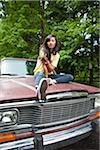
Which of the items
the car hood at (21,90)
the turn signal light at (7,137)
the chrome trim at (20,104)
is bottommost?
the turn signal light at (7,137)

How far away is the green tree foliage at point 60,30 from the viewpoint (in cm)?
896

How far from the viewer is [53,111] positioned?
257cm

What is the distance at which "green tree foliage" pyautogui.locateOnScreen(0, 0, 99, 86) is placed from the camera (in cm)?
896

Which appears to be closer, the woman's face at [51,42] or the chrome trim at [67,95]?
the chrome trim at [67,95]

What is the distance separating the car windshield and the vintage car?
1.10 m

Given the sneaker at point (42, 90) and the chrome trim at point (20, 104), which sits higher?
the sneaker at point (42, 90)

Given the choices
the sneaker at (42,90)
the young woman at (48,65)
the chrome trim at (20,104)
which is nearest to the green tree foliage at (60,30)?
the young woman at (48,65)

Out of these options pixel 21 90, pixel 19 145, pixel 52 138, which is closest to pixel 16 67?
pixel 21 90

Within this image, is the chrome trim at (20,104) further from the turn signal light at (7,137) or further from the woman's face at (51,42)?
the woman's face at (51,42)

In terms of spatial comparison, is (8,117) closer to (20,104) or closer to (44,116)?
(20,104)

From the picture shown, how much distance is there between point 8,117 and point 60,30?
7.40 metres

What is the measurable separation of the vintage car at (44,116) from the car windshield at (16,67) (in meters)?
1.10

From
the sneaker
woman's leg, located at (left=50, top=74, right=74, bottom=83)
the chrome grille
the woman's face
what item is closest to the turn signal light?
the chrome grille

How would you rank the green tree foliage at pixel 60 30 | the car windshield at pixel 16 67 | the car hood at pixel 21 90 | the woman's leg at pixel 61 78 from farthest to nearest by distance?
1. the green tree foliage at pixel 60 30
2. the car windshield at pixel 16 67
3. the woman's leg at pixel 61 78
4. the car hood at pixel 21 90
